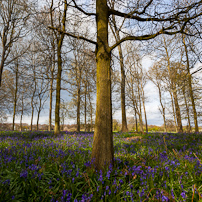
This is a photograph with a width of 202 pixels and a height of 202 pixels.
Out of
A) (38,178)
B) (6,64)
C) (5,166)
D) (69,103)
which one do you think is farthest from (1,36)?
(69,103)

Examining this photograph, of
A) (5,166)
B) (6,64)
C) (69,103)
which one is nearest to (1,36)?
(6,64)

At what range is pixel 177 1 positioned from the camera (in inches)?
160

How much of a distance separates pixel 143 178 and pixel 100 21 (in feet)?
13.3

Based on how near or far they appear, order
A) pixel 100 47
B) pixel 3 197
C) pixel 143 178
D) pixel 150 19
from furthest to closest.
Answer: pixel 150 19 < pixel 100 47 < pixel 143 178 < pixel 3 197

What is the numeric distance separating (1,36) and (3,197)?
1126cm

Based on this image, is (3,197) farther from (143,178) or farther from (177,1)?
(177,1)

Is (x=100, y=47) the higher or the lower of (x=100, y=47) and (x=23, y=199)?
the higher

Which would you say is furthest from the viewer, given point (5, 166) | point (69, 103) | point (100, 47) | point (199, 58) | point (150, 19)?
point (69, 103)

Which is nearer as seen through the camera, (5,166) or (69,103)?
(5,166)

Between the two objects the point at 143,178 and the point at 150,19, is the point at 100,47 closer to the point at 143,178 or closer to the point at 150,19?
the point at 150,19

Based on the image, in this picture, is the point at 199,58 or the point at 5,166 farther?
the point at 199,58

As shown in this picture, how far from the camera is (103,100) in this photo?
11.4 feet

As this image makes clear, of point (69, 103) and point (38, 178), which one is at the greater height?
point (69, 103)

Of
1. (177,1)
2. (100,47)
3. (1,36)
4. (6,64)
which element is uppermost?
(1,36)
